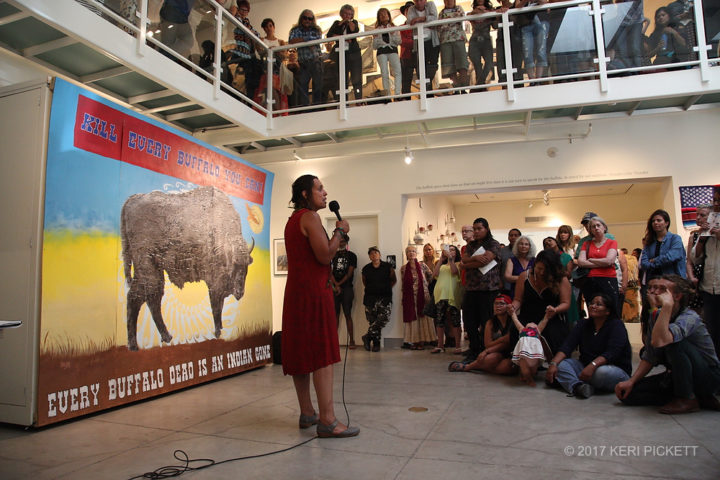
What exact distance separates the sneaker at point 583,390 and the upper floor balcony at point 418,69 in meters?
3.96

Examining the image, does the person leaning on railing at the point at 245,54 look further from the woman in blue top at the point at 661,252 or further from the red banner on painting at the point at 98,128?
the woman in blue top at the point at 661,252

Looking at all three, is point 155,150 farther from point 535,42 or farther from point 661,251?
point 661,251

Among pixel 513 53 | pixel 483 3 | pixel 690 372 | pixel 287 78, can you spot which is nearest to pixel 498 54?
pixel 513 53

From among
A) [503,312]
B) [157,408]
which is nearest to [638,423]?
[503,312]

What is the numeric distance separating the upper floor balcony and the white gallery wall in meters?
0.38

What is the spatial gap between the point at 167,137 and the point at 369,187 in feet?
14.0

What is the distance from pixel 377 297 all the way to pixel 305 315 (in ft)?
15.9

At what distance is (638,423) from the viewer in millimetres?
3145

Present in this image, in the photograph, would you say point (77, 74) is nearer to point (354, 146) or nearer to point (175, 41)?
point (175, 41)

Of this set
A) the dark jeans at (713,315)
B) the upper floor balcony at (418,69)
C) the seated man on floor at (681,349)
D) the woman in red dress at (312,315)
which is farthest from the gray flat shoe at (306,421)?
the upper floor balcony at (418,69)

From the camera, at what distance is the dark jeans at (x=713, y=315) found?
422 centimetres

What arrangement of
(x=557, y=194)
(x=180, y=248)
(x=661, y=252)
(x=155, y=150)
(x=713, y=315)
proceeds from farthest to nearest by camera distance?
(x=557, y=194)
(x=661, y=252)
(x=180, y=248)
(x=155, y=150)
(x=713, y=315)

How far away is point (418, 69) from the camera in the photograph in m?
6.96

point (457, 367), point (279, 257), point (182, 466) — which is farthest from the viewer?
point (279, 257)
